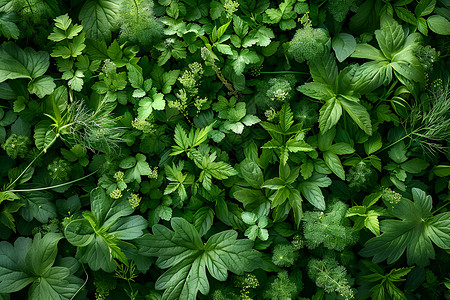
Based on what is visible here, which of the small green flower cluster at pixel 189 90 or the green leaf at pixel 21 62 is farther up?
the green leaf at pixel 21 62

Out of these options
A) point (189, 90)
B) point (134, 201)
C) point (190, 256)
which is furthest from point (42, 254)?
point (189, 90)

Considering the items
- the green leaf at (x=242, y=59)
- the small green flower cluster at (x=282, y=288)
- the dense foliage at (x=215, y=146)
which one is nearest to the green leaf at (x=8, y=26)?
the dense foliage at (x=215, y=146)

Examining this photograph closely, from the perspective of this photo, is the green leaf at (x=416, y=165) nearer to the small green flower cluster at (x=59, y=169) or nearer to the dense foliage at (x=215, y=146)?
the dense foliage at (x=215, y=146)

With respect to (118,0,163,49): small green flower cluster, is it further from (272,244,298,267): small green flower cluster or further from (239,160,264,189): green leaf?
(272,244,298,267): small green flower cluster

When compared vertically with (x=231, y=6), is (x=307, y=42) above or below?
below

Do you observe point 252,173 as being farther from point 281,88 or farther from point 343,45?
point 343,45
